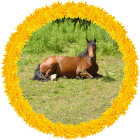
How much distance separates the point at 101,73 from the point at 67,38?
0.69 meters

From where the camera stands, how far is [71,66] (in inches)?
287

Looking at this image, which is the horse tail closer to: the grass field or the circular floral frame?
the grass field

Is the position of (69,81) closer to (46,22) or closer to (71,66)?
(71,66)

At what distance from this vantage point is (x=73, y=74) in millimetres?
7238

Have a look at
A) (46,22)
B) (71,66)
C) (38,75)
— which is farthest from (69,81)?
(46,22)

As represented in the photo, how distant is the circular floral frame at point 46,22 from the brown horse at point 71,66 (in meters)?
0.35

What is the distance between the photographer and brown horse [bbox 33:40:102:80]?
23.5 feet

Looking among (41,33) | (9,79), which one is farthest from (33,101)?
(41,33)

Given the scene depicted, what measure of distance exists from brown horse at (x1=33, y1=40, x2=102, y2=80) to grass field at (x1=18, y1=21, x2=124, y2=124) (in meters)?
0.07

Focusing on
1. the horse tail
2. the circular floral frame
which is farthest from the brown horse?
the circular floral frame

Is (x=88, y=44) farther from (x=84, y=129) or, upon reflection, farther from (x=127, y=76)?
(x=84, y=129)

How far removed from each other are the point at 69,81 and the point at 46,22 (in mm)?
884

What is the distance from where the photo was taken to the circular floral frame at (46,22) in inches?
272

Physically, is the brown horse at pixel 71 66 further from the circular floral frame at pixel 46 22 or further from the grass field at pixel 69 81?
the circular floral frame at pixel 46 22
